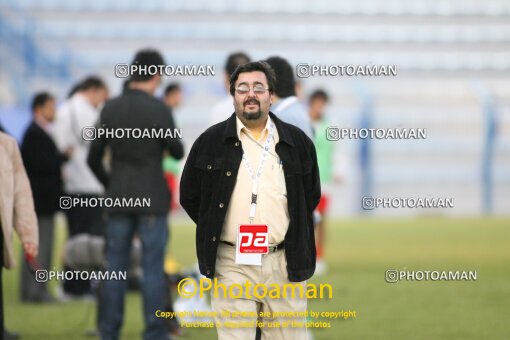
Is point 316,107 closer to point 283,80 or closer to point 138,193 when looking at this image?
point 138,193

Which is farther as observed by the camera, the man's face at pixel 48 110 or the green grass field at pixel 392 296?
the man's face at pixel 48 110

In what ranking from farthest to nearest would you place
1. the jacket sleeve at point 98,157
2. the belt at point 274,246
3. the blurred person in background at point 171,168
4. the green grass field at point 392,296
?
1. the green grass field at point 392,296
2. the blurred person in background at point 171,168
3. the jacket sleeve at point 98,157
4. the belt at point 274,246

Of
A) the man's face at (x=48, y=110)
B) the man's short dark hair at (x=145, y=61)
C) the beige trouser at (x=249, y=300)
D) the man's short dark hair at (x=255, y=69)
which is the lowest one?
the beige trouser at (x=249, y=300)

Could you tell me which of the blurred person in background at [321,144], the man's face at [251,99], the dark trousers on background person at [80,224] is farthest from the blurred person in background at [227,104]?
the blurred person in background at [321,144]

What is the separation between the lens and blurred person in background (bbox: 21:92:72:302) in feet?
36.2

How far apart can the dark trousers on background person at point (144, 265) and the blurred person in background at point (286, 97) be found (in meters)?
1.12

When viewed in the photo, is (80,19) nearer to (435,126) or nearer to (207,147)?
(435,126)

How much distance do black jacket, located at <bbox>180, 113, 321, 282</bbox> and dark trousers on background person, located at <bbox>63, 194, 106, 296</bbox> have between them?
225 inches

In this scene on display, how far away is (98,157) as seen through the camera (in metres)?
8.05

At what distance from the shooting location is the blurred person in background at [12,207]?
711 cm

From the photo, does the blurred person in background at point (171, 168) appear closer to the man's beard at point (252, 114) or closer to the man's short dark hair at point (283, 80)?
the man's short dark hair at point (283, 80)

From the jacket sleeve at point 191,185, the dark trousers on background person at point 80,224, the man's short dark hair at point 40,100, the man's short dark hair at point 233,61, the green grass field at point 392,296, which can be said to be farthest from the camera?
the dark trousers on background person at point 80,224

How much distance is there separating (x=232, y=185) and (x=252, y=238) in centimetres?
25

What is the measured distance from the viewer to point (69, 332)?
357 inches
